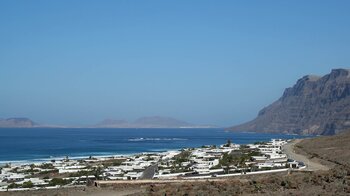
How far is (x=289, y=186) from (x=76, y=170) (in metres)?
34.6

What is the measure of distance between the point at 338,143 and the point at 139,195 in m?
54.2

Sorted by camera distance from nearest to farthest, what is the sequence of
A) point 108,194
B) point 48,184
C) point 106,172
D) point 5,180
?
1. point 108,194
2. point 48,184
3. point 5,180
4. point 106,172

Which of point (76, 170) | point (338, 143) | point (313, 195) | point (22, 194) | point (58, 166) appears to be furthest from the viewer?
point (338, 143)

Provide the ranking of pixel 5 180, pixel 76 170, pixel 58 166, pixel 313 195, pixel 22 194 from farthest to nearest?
pixel 58 166
pixel 76 170
pixel 5 180
pixel 22 194
pixel 313 195

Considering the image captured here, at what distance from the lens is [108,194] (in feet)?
102

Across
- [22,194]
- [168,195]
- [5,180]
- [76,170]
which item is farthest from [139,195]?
[76,170]

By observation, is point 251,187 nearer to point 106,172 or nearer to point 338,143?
point 106,172

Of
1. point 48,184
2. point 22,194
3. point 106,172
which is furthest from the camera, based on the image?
point 106,172

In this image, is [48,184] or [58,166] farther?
[58,166]

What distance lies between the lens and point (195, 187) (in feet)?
87.8

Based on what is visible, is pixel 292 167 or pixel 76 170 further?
pixel 76 170

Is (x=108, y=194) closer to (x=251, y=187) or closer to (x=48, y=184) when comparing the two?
(x=251, y=187)

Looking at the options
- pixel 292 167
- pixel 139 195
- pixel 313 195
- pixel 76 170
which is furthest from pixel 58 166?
pixel 313 195

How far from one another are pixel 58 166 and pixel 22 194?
2634 cm
